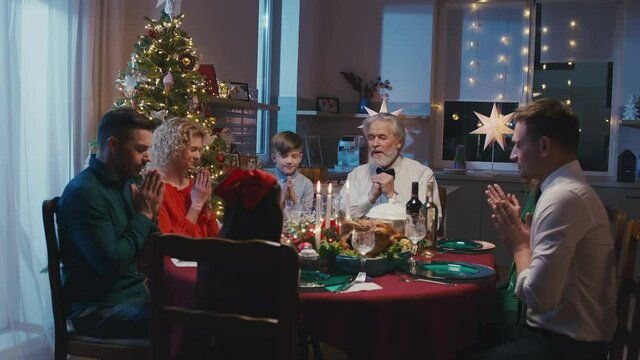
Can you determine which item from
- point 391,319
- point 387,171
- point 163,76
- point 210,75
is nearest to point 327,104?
point 210,75

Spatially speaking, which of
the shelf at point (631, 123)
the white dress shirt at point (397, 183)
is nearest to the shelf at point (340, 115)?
the shelf at point (631, 123)

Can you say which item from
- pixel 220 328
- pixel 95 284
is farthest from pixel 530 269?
pixel 95 284

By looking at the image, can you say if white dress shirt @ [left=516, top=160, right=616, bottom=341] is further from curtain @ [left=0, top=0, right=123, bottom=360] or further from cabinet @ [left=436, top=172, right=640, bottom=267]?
cabinet @ [left=436, top=172, right=640, bottom=267]

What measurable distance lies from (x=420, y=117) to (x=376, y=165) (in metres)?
3.05

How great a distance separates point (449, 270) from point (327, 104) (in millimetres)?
4781

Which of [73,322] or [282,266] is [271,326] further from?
[73,322]

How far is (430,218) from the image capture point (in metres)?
2.95

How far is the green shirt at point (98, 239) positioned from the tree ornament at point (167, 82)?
1.16 m

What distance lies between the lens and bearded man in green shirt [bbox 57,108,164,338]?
7.62ft

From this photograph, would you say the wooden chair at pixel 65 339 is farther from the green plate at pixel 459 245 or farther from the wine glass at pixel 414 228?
the green plate at pixel 459 245

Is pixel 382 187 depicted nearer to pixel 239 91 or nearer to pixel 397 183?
pixel 397 183

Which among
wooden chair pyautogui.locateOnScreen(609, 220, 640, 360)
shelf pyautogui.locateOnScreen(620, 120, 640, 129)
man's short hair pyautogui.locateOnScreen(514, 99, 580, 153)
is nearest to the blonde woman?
man's short hair pyautogui.locateOnScreen(514, 99, 580, 153)

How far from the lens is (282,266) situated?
1.71m

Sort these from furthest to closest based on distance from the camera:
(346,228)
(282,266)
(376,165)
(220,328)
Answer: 1. (376,165)
2. (346,228)
3. (220,328)
4. (282,266)
